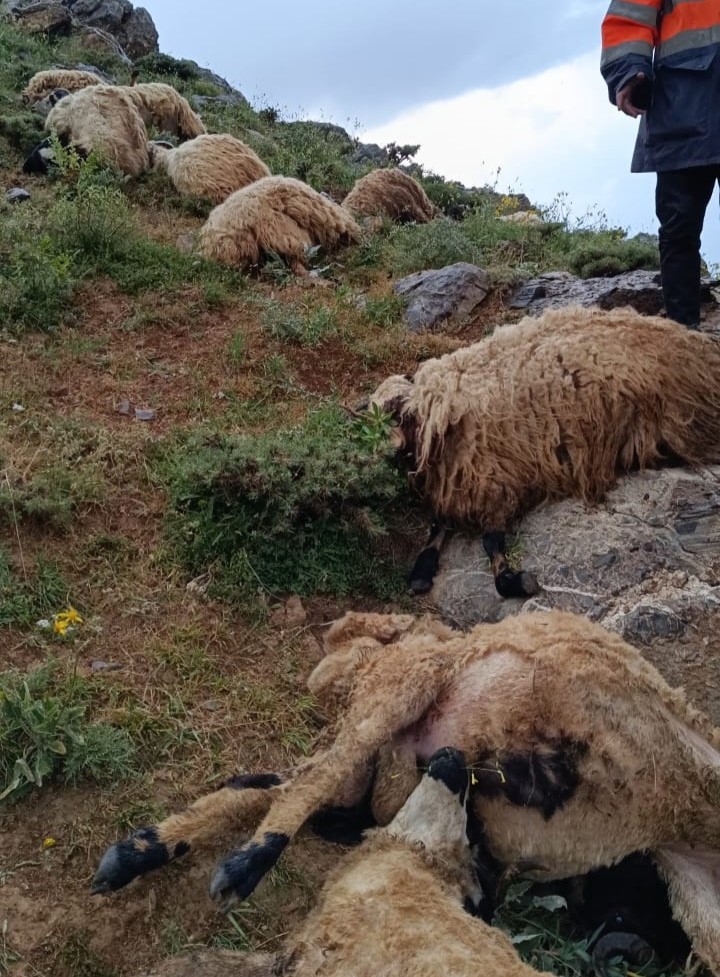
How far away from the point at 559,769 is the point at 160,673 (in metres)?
1.85

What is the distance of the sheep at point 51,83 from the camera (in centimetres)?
1362

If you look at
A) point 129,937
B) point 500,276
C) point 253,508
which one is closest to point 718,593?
point 253,508

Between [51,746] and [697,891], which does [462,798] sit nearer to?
[697,891]

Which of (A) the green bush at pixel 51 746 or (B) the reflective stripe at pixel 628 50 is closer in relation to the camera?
(A) the green bush at pixel 51 746

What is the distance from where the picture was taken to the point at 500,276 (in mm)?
8578

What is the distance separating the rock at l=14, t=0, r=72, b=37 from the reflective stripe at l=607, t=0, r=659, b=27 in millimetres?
17521

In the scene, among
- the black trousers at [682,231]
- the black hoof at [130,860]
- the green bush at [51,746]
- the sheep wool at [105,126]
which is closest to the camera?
the black hoof at [130,860]

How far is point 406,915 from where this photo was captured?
8.25 ft

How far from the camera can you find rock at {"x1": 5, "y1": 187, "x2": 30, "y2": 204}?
9594 millimetres

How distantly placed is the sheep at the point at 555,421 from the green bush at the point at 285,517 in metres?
0.32

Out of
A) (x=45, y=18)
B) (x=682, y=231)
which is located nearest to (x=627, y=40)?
(x=682, y=231)

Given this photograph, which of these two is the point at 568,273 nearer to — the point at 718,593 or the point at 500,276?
the point at 500,276

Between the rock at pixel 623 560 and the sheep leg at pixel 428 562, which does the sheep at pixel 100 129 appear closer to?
the sheep leg at pixel 428 562

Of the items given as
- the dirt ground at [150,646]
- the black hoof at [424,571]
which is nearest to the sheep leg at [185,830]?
the dirt ground at [150,646]
